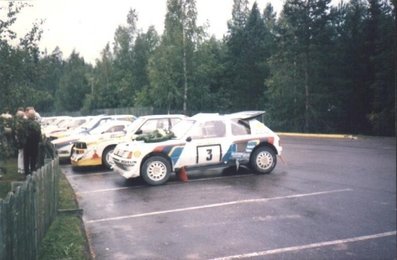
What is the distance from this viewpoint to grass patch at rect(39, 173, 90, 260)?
6.07 meters

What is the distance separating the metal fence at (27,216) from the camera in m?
4.14

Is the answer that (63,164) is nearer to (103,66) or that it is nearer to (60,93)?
(103,66)

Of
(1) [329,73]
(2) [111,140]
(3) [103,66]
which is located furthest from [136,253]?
(3) [103,66]

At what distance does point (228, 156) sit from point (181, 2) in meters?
39.5

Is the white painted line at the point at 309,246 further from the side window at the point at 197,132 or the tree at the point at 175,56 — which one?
the tree at the point at 175,56

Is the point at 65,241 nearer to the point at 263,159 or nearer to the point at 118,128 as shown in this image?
the point at 263,159

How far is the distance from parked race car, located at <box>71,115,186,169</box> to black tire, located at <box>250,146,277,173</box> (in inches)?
159

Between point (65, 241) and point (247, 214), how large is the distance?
127 inches

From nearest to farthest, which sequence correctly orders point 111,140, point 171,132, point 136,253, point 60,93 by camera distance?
point 136,253 → point 171,132 → point 111,140 → point 60,93

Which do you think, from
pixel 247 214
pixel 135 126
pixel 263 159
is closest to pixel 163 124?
pixel 135 126

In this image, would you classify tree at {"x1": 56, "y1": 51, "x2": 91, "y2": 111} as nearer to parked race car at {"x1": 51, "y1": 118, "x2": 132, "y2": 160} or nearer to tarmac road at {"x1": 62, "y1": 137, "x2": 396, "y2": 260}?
parked race car at {"x1": 51, "y1": 118, "x2": 132, "y2": 160}

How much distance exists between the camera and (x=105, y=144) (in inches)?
592

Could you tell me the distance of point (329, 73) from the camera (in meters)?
41.1

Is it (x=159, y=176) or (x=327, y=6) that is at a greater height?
(x=327, y=6)
